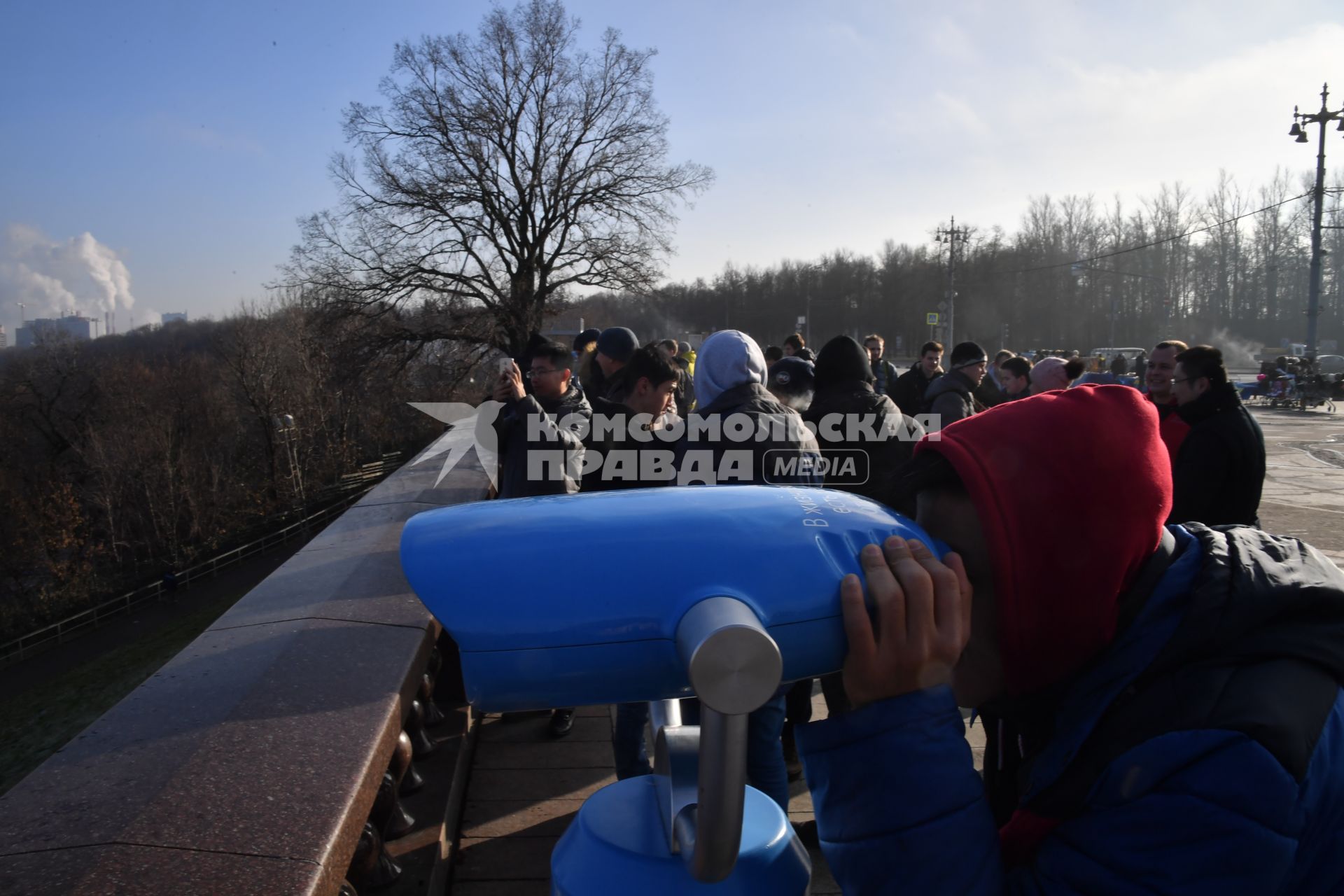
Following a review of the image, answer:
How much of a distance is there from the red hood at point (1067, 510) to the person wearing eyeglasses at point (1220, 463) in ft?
12.4

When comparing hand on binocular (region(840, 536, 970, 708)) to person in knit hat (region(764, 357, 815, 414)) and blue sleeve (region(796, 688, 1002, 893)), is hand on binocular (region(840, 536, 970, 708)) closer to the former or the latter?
blue sleeve (region(796, 688, 1002, 893))

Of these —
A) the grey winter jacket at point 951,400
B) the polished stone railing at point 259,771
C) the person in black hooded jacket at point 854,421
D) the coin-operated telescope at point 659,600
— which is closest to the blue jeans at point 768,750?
the polished stone railing at point 259,771

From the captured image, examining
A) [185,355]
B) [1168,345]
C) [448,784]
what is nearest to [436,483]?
[448,784]

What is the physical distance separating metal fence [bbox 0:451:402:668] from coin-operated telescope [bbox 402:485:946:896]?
1981 centimetres

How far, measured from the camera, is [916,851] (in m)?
0.93

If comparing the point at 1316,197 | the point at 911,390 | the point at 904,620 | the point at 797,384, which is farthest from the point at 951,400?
the point at 1316,197

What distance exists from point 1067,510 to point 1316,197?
106 ft

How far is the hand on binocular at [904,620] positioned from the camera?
A: 2.99ft

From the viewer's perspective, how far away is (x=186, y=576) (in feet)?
107

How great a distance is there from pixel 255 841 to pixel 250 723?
552 millimetres

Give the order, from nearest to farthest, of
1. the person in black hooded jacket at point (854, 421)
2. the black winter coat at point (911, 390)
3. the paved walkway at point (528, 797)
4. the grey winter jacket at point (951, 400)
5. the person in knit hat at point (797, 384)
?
the paved walkway at point (528, 797)
the person in black hooded jacket at point (854, 421)
the person in knit hat at point (797, 384)
the grey winter jacket at point (951, 400)
the black winter coat at point (911, 390)

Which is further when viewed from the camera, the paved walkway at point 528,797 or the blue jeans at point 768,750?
the paved walkway at point 528,797

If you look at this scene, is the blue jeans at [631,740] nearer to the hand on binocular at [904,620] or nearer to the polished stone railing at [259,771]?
the polished stone railing at [259,771]

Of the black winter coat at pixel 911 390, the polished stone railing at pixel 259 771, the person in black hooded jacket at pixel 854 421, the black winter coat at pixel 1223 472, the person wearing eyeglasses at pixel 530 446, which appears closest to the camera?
the polished stone railing at pixel 259 771
